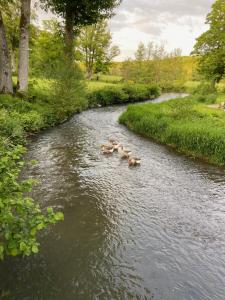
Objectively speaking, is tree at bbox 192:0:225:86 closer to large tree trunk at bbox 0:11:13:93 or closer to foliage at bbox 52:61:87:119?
foliage at bbox 52:61:87:119

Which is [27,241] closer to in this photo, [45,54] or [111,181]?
[111,181]

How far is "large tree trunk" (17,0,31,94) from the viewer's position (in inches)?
665

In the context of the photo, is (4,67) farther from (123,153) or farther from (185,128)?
(185,128)

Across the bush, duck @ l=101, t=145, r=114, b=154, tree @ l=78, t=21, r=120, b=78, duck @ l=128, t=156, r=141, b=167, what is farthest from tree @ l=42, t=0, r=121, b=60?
tree @ l=78, t=21, r=120, b=78

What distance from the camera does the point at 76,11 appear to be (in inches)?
816

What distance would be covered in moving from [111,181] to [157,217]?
2.76 meters

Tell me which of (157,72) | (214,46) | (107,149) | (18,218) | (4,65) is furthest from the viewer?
(157,72)

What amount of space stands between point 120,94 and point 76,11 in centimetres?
1196

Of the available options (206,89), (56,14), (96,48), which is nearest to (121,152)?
(56,14)

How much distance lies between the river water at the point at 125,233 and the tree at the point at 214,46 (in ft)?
80.8

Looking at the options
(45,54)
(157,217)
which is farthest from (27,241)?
(45,54)

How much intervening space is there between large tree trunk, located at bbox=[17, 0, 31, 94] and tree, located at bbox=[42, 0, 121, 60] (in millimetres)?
3490

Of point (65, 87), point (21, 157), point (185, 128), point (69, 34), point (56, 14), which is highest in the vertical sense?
point (56, 14)

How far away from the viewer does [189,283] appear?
5.24 metres
